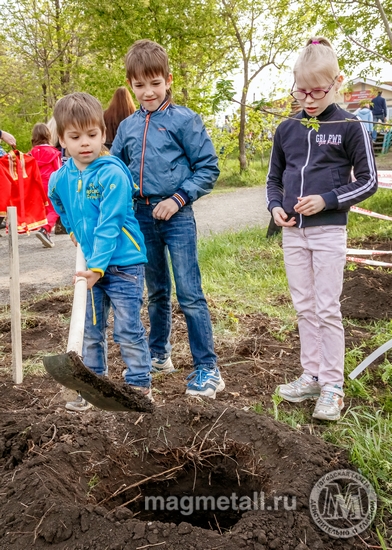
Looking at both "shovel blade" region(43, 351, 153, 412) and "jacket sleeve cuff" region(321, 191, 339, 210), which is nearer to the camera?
"shovel blade" region(43, 351, 153, 412)

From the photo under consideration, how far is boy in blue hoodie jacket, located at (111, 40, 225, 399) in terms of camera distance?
294 centimetres

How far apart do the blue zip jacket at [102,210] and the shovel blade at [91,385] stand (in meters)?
0.53

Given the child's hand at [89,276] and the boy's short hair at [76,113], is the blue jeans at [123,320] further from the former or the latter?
the boy's short hair at [76,113]

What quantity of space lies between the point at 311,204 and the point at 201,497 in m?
1.45

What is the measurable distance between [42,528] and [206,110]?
40.5 ft

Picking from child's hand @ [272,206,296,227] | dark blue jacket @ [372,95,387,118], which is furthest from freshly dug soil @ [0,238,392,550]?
dark blue jacket @ [372,95,387,118]

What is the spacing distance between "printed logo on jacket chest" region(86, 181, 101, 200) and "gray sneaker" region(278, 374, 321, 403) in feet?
4.67

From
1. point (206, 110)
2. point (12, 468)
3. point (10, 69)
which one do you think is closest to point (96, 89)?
point (206, 110)

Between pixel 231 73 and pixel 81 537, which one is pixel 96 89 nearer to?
pixel 231 73

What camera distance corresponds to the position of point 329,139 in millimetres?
2713

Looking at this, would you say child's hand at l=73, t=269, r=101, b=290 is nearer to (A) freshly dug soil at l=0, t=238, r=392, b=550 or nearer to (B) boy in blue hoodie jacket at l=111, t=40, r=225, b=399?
(B) boy in blue hoodie jacket at l=111, t=40, r=225, b=399

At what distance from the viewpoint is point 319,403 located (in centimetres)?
283

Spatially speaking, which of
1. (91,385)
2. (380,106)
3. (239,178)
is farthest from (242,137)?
(91,385)

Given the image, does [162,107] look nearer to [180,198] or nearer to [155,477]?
[180,198]
